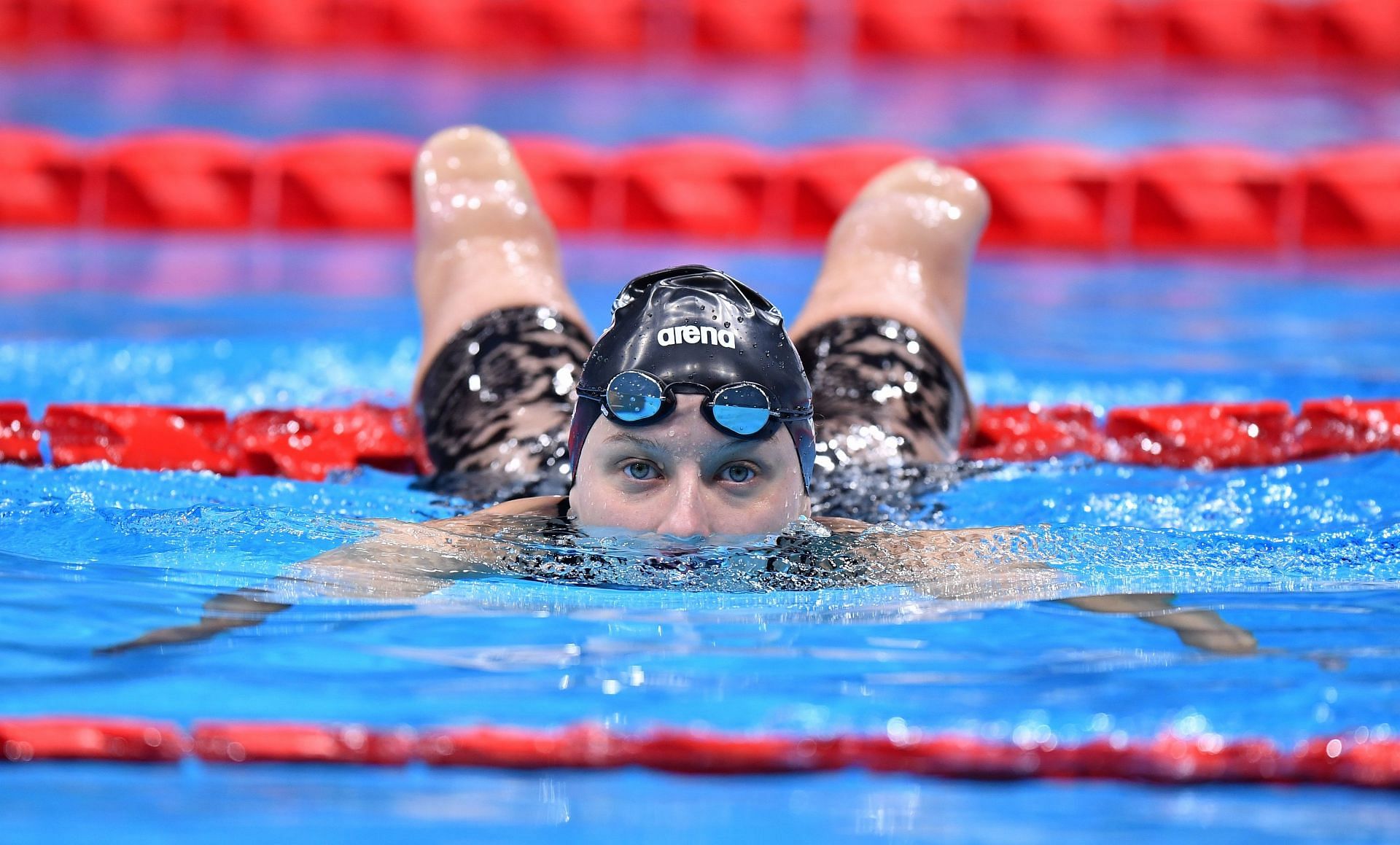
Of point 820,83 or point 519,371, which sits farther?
point 820,83

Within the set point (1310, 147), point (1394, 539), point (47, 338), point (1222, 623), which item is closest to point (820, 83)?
point (1310, 147)

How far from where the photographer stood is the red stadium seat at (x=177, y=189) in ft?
25.8

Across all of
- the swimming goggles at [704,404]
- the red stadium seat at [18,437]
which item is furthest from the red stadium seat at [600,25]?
the swimming goggles at [704,404]

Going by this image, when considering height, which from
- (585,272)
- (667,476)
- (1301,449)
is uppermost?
(585,272)

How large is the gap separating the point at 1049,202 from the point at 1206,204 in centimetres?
75

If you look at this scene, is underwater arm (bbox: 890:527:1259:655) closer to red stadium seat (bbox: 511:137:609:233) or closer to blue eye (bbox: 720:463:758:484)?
blue eye (bbox: 720:463:758:484)

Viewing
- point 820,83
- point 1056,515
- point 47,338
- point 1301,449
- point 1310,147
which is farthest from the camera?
point 820,83

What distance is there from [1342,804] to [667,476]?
3.64 feet

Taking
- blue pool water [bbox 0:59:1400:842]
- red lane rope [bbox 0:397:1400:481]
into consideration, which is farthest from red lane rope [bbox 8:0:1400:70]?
red lane rope [bbox 0:397:1400:481]

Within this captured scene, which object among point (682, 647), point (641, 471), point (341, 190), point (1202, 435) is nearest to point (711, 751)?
point (682, 647)

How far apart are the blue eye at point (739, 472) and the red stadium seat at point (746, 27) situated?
9.18 meters

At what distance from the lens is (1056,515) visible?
3639 mm

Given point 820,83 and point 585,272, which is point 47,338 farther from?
point 820,83

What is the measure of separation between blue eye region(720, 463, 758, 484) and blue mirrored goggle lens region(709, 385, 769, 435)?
65 mm
